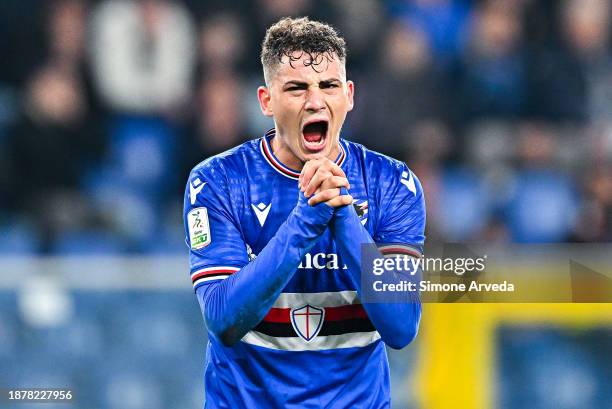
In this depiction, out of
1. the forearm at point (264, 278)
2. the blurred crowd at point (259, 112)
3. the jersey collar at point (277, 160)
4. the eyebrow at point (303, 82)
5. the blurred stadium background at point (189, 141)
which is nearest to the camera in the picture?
the forearm at point (264, 278)

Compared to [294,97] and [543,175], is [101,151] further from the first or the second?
[294,97]

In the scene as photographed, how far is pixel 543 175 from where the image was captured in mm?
6805

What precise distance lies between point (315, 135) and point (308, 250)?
0.40 m

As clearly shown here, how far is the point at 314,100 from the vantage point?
3.03 metres

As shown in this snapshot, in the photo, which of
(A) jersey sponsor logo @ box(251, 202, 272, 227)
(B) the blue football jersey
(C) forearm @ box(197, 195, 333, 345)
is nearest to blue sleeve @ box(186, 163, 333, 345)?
(C) forearm @ box(197, 195, 333, 345)

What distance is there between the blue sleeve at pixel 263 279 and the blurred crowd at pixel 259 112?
11.6 feet

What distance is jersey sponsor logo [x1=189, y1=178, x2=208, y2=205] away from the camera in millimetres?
3105

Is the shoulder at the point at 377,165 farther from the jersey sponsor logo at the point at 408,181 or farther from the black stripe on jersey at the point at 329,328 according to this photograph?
the black stripe on jersey at the point at 329,328

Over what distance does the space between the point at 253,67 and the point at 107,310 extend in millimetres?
2341

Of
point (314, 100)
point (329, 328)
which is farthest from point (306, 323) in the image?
point (314, 100)

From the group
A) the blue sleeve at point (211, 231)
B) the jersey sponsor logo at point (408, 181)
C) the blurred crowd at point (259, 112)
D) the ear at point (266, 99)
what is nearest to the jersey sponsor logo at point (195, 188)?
the blue sleeve at point (211, 231)

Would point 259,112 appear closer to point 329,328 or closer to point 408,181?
point 408,181

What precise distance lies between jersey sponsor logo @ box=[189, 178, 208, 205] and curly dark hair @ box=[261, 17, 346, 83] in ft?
1.28

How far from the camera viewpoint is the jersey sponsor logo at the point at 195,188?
3105 mm
